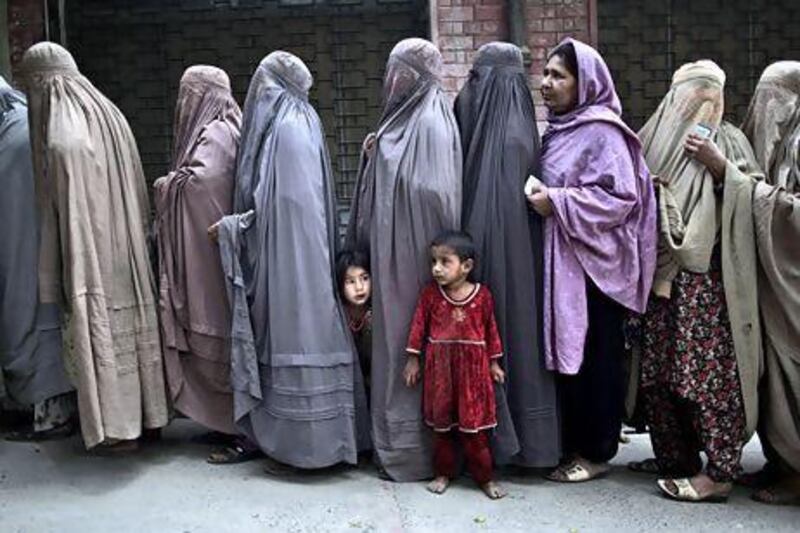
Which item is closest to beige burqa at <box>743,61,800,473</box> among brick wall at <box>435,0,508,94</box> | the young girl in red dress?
the young girl in red dress

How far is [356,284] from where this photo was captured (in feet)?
12.3

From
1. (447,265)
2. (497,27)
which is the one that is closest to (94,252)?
(447,265)

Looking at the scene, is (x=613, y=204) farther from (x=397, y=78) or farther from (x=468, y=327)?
(x=397, y=78)

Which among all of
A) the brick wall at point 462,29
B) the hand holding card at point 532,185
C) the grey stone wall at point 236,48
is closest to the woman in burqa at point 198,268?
the hand holding card at point 532,185

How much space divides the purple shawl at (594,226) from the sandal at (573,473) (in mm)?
488

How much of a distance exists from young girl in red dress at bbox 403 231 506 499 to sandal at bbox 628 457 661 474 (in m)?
0.72

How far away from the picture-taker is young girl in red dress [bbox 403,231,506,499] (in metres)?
3.49

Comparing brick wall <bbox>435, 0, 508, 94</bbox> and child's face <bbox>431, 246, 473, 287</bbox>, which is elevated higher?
brick wall <bbox>435, 0, 508, 94</bbox>

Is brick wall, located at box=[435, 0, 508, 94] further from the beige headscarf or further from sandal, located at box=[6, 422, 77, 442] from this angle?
sandal, located at box=[6, 422, 77, 442]

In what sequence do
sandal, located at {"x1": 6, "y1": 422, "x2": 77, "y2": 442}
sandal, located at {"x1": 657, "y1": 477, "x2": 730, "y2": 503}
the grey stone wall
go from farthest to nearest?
1. the grey stone wall
2. sandal, located at {"x1": 6, "y1": 422, "x2": 77, "y2": 442}
3. sandal, located at {"x1": 657, "y1": 477, "x2": 730, "y2": 503}

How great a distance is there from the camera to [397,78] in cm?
372

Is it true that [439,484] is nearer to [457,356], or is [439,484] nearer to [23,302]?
[457,356]

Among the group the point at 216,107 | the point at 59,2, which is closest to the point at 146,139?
the point at 59,2

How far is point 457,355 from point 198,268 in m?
1.21
